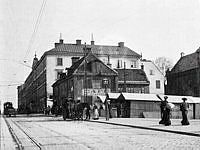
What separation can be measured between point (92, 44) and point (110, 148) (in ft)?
273

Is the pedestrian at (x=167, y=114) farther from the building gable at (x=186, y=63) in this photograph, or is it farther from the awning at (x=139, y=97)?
the building gable at (x=186, y=63)

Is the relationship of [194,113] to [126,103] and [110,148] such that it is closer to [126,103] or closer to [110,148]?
[126,103]

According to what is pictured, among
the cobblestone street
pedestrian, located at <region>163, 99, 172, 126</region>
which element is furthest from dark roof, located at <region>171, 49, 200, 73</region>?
the cobblestone street

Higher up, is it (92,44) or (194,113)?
(92,44)

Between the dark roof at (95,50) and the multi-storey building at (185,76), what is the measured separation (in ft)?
35.1

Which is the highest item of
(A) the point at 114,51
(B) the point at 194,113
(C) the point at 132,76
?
(A) the point at 114,51

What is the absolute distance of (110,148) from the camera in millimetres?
12016

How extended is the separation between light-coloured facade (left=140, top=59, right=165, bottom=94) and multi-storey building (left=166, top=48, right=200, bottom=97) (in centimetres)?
187

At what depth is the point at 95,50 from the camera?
91125 millimetres

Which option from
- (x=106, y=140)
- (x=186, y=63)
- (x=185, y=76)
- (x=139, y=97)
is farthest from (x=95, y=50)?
(x=106, y=140)

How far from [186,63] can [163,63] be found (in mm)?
12559

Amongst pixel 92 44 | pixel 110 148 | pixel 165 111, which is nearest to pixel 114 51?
pixel 92 44

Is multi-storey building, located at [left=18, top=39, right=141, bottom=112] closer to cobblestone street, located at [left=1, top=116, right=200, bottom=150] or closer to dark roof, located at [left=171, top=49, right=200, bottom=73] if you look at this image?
dark roof, located at [left=171, top=49, right=200, bottom=73]

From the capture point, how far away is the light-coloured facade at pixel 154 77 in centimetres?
8975
